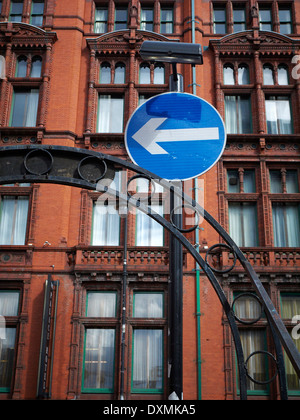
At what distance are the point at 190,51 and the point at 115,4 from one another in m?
19.7

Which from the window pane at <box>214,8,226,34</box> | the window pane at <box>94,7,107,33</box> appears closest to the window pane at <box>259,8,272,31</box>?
the window pane at <box>214,8,226,34</box>

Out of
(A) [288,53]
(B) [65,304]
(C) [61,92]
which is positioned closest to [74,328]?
A: (B) [65,304]

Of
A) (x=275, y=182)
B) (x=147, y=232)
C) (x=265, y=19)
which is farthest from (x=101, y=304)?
(x=265, y=19)

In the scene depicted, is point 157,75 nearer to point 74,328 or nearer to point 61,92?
point 61,92

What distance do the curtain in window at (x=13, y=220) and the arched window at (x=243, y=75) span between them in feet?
36.1

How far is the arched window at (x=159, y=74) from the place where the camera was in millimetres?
22250

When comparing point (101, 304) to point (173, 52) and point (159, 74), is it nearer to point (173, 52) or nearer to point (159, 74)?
point (159, 74)

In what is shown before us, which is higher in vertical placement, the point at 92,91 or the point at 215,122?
the point at 92,91

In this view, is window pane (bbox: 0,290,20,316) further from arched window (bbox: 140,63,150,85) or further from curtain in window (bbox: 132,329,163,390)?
arched window (bbox: 140,63,150,85)

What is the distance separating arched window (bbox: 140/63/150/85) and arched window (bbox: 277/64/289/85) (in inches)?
235

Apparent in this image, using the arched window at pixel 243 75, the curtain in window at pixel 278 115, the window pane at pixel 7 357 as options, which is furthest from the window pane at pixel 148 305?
the arched window at pixel 243 75

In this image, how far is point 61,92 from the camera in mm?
21297

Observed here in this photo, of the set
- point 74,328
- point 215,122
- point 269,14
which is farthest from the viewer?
point 269,14

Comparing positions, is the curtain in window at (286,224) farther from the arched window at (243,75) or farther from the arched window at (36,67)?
the arched window at (36,67)
